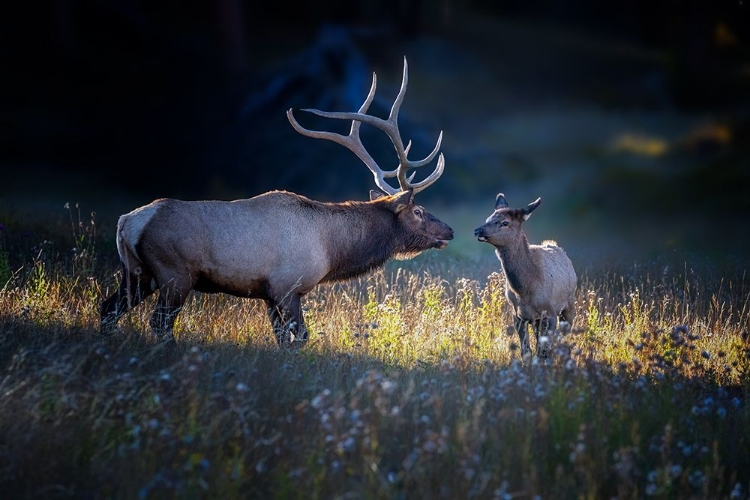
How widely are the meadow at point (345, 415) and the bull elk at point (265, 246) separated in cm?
32

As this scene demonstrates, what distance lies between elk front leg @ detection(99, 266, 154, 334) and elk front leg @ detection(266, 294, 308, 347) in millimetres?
1166

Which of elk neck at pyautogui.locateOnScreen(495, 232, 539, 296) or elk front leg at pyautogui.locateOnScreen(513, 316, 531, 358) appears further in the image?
elk neck at pyautogui.locateOnScreen(495, 232, 539, 296)

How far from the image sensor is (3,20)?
1070 inches

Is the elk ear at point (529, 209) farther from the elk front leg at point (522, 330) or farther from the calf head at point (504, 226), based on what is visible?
the elk front leg at point (522, 330)

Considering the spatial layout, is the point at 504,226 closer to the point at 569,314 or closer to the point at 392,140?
the point at 569,314

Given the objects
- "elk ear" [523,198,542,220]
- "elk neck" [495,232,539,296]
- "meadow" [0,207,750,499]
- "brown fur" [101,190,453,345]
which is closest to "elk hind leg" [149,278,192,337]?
"brown fur" [101,190,453,345]

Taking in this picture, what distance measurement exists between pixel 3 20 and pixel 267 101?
981 centimetres

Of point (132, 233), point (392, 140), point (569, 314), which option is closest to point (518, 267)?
point (569, 314)

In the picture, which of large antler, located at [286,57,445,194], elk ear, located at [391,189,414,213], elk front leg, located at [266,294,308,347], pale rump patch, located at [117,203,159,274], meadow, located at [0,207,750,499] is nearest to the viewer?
meadow, located at [0,207,750,499]

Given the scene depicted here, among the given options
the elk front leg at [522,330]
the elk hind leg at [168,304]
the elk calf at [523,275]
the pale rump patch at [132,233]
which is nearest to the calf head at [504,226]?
the elk calf at [523,275]

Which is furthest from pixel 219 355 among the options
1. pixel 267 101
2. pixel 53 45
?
pixel 53 45

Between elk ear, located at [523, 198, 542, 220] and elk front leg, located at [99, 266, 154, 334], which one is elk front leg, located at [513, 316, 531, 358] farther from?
elk front leg, located at [99, 266, 154, 334]

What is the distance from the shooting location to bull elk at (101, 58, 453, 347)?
25.8 feet

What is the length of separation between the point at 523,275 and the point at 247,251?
2.67 metres
